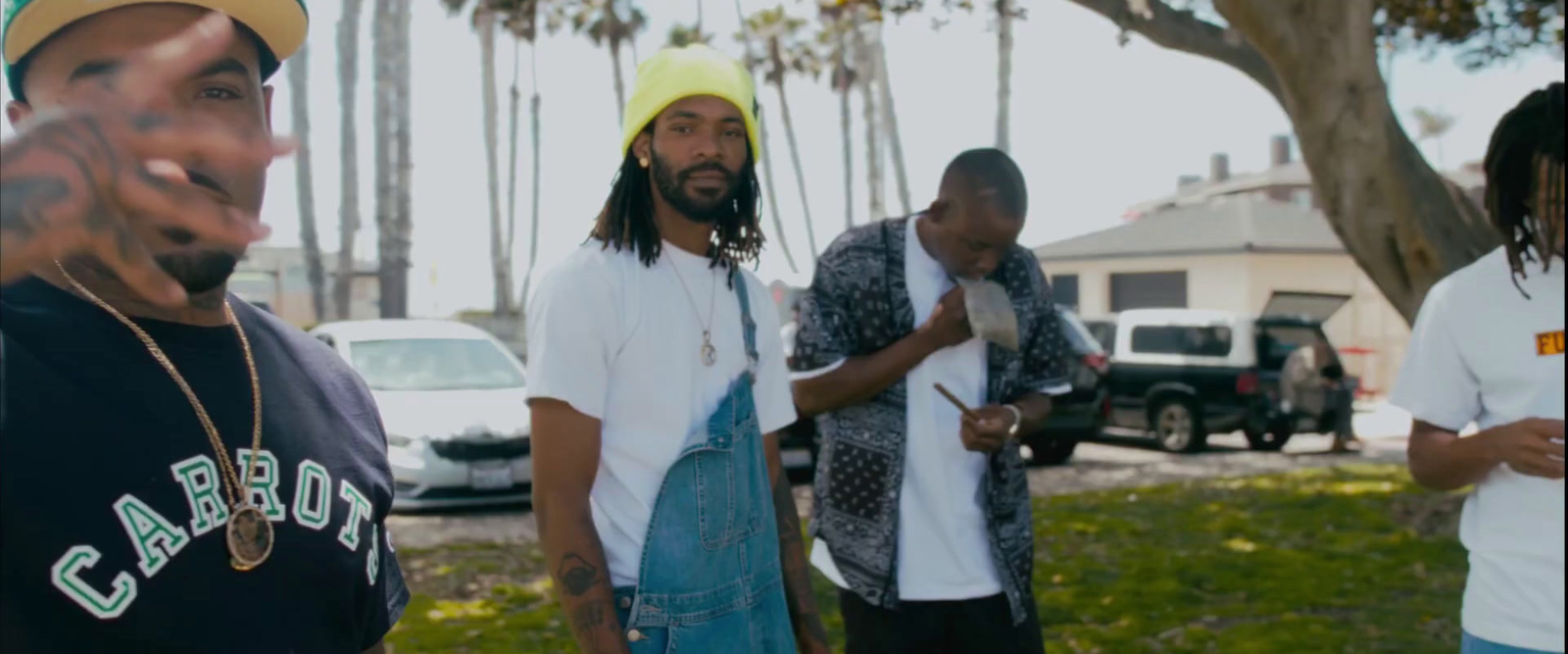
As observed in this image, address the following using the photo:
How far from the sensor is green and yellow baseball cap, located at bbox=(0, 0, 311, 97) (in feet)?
4.48

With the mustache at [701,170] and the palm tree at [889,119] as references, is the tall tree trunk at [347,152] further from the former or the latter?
the mustache at [701,170]

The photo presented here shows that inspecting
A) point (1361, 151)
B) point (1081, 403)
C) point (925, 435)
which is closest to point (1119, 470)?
point (1081, 403)

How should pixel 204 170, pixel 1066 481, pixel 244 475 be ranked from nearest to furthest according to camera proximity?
1. pixel 204 170
2. pixel 244 475
3. pixel 1066 481

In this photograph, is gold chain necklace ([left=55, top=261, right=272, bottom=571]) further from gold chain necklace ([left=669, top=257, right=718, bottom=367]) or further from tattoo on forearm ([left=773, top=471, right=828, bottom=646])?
tattoo on forearm ([left=773, top=471, right=828, bottom=646])

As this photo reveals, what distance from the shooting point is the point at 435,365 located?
37.3ft

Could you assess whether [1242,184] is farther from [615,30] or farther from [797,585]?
[797,585]

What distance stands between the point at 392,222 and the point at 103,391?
21.0m

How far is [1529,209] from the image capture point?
2.55m

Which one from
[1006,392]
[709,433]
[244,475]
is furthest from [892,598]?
[244,475]

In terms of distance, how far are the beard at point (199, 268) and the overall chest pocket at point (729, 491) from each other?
3.92 ft

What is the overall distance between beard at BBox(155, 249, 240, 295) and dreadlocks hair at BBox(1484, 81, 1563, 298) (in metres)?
2.24

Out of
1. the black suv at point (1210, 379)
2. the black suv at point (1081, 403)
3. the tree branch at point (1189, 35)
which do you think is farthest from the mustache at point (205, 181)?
the black suv at point (1210, 379)

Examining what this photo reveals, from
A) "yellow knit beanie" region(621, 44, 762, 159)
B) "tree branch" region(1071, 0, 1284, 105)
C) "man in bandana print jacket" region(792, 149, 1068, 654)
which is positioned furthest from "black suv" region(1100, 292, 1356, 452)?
"yellow knit beanie" region(621, 44, 762, 159)

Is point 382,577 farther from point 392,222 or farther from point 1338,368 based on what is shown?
point 392,222
